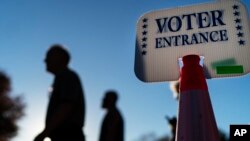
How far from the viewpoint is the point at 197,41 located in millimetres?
1515

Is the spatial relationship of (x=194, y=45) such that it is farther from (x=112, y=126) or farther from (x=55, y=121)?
(x=112, y=126)

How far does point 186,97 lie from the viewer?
53.7 inches

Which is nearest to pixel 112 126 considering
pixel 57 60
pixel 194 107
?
pixel 57 60

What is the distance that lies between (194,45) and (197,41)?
2 centimetres

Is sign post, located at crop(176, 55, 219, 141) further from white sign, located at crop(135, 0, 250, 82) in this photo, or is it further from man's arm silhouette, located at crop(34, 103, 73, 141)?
man's arm silhouette, located at crop(34, 103, 73, 141)

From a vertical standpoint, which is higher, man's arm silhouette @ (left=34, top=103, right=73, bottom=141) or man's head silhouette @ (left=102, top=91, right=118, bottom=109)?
man's head silhouette @ (left=102, top=91, right=118, bottom=109)

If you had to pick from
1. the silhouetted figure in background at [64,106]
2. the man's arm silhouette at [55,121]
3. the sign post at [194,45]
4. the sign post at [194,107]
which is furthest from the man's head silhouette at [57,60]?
the sign post at [194,107]

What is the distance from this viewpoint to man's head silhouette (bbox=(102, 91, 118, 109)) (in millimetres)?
3949

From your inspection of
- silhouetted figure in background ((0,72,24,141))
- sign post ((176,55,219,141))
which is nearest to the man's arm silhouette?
sign post ((176,55,219,141))

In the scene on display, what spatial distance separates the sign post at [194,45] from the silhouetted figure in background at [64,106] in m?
1.30

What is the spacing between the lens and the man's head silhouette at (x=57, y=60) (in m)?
3.00

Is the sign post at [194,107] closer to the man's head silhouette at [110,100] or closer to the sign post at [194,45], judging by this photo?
the sign post at [194,45]

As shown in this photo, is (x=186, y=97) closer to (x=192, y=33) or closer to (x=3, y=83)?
(x=192, y=33)

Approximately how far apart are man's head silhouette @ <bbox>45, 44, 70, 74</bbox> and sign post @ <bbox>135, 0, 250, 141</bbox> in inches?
59.2
